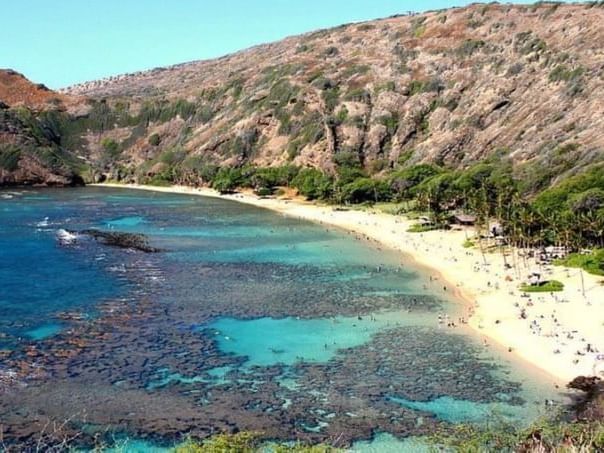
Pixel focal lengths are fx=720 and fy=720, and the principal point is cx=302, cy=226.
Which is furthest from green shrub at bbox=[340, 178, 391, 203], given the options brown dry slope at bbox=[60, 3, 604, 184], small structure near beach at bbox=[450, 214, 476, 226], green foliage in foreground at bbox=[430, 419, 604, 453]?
green foliage in foreground at bbox=[430, 419, 604, 453]

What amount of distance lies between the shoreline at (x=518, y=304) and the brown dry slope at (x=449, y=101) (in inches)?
988

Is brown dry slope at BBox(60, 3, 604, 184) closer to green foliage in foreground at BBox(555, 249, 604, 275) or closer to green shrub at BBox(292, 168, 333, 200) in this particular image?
green shrub at BBox(292, 168, 333, 200)

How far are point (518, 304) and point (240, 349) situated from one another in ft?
72.7

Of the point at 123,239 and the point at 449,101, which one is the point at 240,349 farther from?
the point at 449,101

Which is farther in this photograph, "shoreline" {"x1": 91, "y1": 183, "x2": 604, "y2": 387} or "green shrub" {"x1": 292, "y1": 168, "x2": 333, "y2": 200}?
"green shrub" {"x1": 292, "y1": 168, "x2": 333, "y2": 200}

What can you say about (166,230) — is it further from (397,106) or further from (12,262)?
(397,106)

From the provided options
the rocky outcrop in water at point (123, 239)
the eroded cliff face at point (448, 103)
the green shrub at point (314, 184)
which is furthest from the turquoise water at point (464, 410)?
the green shrub at point (314, 184)

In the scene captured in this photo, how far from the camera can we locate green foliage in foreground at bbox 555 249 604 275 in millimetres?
60997

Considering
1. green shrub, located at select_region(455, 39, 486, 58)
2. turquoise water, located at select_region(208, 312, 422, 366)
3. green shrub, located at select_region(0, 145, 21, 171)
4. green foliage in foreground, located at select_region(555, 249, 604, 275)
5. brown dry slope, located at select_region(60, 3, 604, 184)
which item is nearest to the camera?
turquoise water, located at select_region(208, 312, 422, 366)

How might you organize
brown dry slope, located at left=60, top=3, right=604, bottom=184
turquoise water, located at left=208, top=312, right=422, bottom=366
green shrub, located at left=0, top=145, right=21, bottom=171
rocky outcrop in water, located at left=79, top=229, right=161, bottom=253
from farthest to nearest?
1. green shrub, located at left=0, top=145, right=21, bottom=171
2. brown dry slope, located at left=60, top=3, right=604, bottom=184
3. rocky outcrop in water, located at left=79, top=229, right=161, bottom=253
4. turquoise water, located at left=208, top=312, right=422, bottom=366

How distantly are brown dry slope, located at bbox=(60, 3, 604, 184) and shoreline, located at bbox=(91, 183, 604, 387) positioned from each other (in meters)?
25.1

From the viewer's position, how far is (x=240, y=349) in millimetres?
46750

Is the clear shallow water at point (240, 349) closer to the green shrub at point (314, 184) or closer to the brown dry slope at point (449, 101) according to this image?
the brown dry slope at point (449, 101)

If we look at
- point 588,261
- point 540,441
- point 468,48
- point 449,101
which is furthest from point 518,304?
point 468,48
